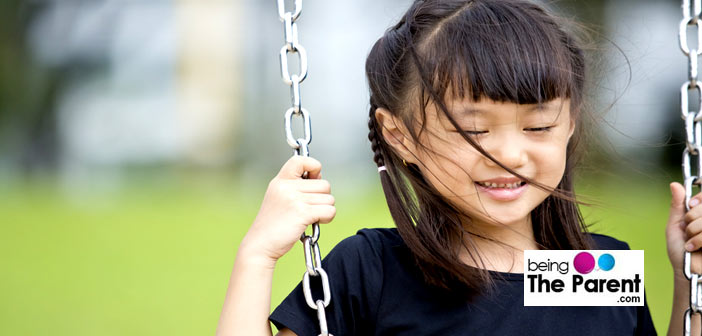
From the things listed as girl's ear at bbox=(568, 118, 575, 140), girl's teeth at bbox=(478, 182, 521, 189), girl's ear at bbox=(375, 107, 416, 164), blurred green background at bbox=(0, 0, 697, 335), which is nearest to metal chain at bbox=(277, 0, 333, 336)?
girl's ear at bbox=(375, 107, 416, 164)

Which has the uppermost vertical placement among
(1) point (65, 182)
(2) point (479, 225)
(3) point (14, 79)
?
(3) point (14, 79)

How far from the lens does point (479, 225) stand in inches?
61.0

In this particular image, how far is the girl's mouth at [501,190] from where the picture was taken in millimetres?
1444

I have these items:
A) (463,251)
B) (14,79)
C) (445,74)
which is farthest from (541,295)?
(14,79)

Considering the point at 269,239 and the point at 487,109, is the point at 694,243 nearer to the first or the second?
the point at 487,109

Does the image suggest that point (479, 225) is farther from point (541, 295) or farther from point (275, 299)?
point (275, 299)

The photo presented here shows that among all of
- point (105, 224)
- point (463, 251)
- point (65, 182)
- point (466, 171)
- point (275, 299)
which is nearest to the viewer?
point (466, 171)

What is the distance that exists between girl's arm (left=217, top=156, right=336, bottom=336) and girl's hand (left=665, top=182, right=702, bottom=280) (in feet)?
2.03

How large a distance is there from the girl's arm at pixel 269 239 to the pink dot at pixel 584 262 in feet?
1.57

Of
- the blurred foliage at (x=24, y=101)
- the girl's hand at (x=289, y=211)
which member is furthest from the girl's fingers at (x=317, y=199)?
the blurred foliage at (x=24, y=101)

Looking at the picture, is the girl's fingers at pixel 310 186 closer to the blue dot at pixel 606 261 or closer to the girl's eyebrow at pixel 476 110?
the girl's eyebrow at pixel 476 110

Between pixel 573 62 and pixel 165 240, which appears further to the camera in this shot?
pixel 165 240

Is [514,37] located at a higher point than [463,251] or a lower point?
higher

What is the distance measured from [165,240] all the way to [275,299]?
A: 7.28ft
